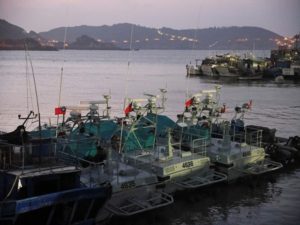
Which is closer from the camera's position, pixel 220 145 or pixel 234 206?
pixel 234 206

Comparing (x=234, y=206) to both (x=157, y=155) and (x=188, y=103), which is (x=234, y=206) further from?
(x=188, y=103)

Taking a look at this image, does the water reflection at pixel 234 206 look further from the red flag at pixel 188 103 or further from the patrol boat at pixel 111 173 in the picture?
the red flag at pixel 188 103

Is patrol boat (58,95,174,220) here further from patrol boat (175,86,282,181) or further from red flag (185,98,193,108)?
red flag (185,98,193,108)

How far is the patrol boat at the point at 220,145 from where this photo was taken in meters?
20.8

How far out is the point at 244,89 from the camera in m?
77.9

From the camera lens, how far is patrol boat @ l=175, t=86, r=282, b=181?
20781 mm

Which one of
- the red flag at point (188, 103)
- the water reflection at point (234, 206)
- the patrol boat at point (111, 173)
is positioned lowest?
the water reflection at point (234, 206)

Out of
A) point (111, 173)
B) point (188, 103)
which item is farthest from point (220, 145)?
point (111, 173)

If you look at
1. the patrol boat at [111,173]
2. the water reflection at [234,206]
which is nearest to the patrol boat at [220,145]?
the water reflection at [234,206]

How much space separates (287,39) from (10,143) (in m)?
160

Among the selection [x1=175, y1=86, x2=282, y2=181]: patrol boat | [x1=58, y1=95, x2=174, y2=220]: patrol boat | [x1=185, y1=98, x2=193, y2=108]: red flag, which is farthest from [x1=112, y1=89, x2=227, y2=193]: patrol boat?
[x1=185, y1=98, x2=193, y2=108]: red flag

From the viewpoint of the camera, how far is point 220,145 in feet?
71.7

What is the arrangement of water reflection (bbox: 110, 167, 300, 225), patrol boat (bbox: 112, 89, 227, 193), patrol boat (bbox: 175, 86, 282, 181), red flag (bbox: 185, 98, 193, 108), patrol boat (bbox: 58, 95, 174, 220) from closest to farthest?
patrol boat (bbox: 58, 95, 174, 220) < water reflection (bbox: 110, 167, 300, 225) < patrol boat (bbox: 112, 89, 227, 193) < patrol boat (bbox: 175, 86, 282, 181) < red flag (bbox: 185, 98, 193, 108)

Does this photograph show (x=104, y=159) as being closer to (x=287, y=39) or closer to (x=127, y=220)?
(x=127, y=220)
